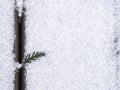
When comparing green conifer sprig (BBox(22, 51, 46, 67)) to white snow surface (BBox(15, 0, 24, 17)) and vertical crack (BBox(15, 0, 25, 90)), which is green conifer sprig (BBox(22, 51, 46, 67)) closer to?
vertical crack (BBox(15, 0, 25, 90))

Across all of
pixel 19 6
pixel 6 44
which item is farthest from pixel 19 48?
pixel 19 6

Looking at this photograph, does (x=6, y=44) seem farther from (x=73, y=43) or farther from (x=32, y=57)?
(x=73, y=43)

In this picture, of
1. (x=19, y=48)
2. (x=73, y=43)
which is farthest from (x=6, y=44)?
(x=73, y=43)

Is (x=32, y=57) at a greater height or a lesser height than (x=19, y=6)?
lesser

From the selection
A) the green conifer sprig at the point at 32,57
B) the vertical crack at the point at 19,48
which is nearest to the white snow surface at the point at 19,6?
the vertical crack at the point at 19,48

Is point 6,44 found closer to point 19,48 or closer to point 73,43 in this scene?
point 19,48

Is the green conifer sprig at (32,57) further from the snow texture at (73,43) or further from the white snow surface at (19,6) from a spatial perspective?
the white snow surface at (19,6)
